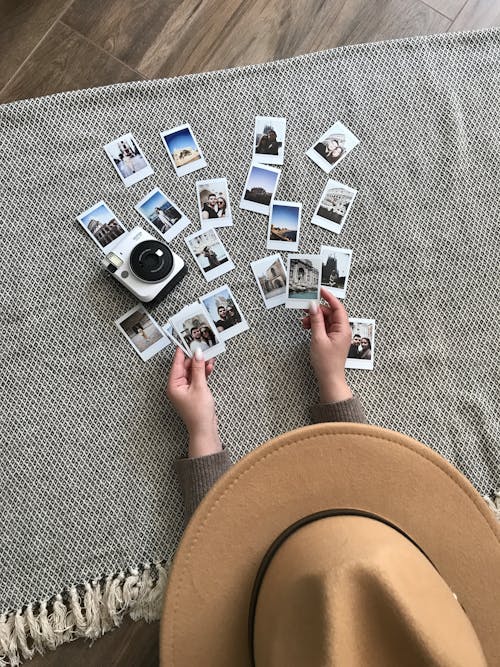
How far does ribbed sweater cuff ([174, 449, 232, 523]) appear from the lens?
40.6 inches

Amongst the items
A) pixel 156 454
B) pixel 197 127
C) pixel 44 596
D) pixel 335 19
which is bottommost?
pixel 44 596

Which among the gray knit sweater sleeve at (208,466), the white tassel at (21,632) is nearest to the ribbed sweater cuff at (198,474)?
the gray knit sweater sleeve at (208,466)

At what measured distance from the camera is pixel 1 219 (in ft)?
3.82

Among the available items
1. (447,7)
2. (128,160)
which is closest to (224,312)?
(128,160)

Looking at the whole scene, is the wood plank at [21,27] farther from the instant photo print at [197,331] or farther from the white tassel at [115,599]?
the white tassel at [115,599]

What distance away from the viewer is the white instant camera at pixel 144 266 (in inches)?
42.9

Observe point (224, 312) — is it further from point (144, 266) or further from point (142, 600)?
point (142, 600)

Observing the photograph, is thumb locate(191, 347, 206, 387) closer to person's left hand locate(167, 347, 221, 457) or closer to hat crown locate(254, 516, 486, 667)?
person's left hand locate(167, 347, 221, 457)

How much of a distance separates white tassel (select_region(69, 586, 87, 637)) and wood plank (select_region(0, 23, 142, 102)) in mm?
1040

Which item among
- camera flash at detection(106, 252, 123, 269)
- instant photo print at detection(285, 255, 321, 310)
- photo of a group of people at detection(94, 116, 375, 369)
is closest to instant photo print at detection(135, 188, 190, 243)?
photo of a group of people at detection(94, 116, 375, 369)

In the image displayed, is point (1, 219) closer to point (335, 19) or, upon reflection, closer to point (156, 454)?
point (156, 454)

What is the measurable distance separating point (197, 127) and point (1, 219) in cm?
46

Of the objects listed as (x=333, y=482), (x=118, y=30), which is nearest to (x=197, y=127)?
(x=118, y=30)

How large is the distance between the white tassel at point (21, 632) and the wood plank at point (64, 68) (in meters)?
1.07
